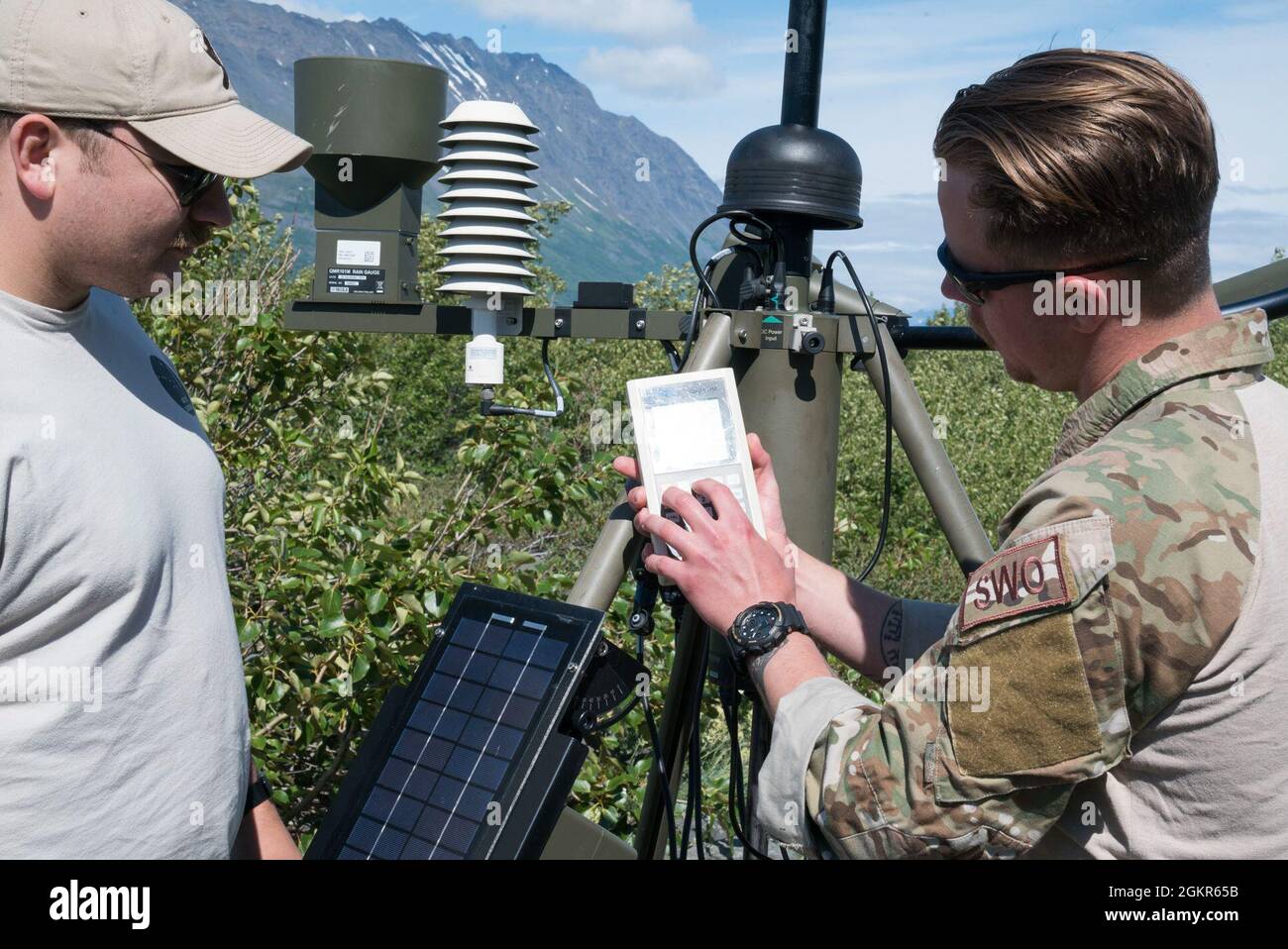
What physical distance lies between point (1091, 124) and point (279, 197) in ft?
178

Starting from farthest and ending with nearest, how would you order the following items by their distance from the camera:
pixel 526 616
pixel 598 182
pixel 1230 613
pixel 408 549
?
1. pixel 598 182
2. pixel 408 549
3. pixel 526 616
4. pixel 1230 613

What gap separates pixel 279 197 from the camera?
52.2m

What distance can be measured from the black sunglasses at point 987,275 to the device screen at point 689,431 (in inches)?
18.8

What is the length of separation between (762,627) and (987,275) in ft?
1.79

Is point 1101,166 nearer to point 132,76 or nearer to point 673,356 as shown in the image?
point 673,356

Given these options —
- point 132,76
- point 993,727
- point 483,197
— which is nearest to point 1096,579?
point 993,727

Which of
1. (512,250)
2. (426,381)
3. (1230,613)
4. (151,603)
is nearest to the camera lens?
(1230,613)

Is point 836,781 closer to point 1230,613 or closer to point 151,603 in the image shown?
point 1230,613

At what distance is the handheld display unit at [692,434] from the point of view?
1959 mm

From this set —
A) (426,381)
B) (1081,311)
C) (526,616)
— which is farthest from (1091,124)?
(426,381)

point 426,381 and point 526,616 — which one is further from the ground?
point 426,381

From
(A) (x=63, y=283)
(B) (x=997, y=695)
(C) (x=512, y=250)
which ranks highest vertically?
→ (C) (x=512, y=250)

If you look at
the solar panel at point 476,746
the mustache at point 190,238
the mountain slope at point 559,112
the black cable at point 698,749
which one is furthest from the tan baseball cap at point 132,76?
the mountain slope at point 559,112

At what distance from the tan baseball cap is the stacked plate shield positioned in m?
0.65
